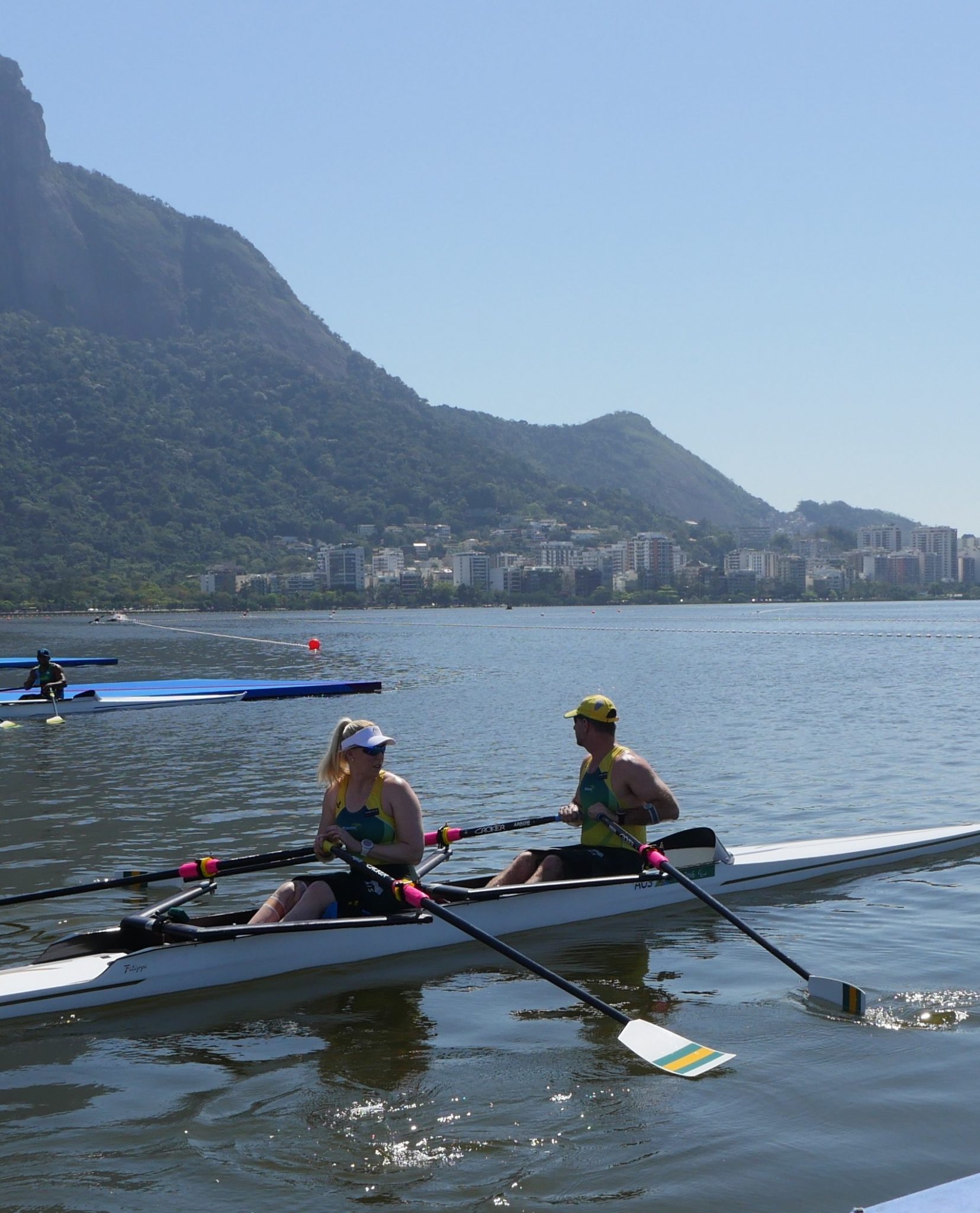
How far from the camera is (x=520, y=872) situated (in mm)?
9273

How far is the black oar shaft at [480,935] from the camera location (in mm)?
7230

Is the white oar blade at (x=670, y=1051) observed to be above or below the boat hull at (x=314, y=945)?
below

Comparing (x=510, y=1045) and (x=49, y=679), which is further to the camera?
(x=49, y=679)

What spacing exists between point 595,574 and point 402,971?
191311 mm

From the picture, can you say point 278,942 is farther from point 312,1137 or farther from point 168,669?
point 168,669

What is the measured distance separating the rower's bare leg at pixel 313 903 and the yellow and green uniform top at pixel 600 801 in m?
2.06

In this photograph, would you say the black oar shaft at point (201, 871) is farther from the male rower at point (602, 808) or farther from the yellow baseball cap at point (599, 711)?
the yellow baseball cap at point (599, 711)

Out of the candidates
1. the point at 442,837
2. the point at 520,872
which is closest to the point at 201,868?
the point at 442,837

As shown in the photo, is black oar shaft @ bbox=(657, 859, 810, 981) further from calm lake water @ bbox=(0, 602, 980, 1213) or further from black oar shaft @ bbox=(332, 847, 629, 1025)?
black oar shaft @ bbox=(332, 847, 629, 1025)

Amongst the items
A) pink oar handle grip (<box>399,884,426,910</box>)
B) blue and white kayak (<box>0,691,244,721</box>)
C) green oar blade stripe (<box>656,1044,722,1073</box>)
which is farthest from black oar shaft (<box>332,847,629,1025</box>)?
blue and white kayak (<box>0,691,244,721</box>)

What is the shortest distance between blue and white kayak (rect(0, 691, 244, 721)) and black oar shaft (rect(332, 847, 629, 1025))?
20630 millimetres

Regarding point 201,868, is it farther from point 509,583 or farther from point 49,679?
point 509,583

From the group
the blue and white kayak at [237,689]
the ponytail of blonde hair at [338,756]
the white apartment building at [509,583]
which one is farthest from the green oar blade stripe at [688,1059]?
the white apartment building at [509,583]

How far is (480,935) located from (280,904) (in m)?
1.40
